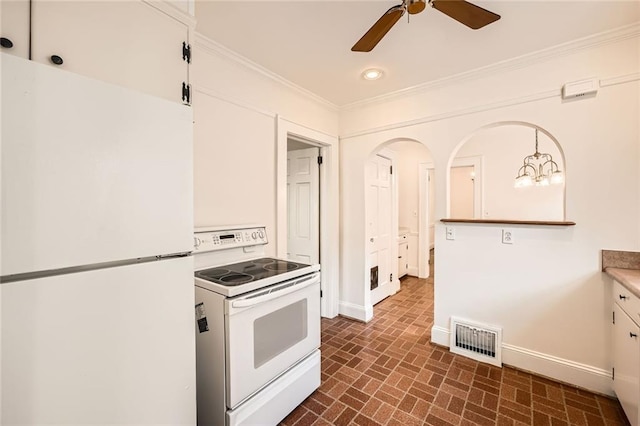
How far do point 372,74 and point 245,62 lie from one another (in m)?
1.12

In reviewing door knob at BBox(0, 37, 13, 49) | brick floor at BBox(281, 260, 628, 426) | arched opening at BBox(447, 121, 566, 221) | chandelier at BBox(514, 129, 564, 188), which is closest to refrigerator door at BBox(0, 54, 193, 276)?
door knob at BBox(0, 37, 13, 49)

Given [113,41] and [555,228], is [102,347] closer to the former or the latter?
[113,41]

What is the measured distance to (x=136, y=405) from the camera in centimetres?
102

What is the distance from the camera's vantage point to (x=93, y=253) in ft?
3.01

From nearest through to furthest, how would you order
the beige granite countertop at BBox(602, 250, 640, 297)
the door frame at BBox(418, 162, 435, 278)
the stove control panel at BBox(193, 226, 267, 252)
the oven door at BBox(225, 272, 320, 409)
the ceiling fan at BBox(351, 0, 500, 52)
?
the ceiling fan at BBox(351, 0, 500, 52) → the oven door at BBox(225, 272, 320, 409) → the beige granite countertop at BBox(602, 250, 640, 297) → the stove control panel at BBox(193, 226, 267, 252) → the door frame at BBox(418, 162, 435, 278)

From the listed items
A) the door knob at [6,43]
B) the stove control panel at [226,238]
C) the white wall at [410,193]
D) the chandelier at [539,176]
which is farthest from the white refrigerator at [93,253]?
the white wall at [410,193]

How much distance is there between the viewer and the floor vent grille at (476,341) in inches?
93.2

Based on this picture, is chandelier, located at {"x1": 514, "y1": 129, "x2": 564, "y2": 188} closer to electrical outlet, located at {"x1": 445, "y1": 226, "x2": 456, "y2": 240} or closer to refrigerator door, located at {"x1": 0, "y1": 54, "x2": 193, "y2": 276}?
electrical outlet, located at {"x1": 445, "y1": 226, "x2": 456, "y2": 240}

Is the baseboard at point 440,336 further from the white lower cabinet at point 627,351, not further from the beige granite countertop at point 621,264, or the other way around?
the beige granite countertop at point 621,264

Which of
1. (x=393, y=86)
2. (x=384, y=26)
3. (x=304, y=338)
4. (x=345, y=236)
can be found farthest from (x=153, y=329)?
(x=393, y=86)

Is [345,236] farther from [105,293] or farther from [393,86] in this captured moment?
[105,293]

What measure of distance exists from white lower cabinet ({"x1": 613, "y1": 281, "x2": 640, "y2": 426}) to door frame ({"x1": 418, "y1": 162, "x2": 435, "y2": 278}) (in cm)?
322

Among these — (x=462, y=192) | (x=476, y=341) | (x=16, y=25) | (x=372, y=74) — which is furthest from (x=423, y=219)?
(x=16, y=25)

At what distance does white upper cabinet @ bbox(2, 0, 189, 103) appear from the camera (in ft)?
3.14
